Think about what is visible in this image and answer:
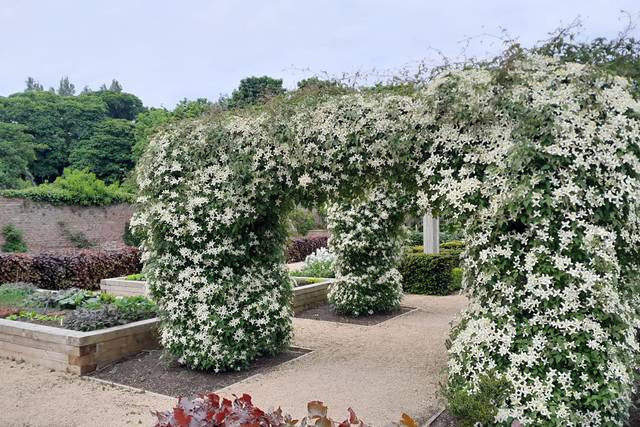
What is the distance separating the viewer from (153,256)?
17.6ft

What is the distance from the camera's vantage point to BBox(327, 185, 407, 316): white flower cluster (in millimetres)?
7828

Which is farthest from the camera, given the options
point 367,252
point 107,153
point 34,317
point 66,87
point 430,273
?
point 66,87

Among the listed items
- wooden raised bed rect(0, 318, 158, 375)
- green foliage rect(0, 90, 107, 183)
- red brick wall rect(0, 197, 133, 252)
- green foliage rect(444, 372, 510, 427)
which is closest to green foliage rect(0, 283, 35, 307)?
wooden raised bed rect(0, 318, 158, 375)

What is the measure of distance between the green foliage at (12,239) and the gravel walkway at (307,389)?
998 cm

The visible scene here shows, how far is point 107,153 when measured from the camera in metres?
30.7

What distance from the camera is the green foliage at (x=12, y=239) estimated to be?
1435cm

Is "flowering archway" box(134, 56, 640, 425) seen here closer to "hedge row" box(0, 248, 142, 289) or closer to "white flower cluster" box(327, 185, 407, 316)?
"white flower cluster" box(327, 185, 407, 316)

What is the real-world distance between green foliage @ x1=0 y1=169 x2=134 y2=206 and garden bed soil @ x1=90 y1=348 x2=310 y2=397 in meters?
11.6

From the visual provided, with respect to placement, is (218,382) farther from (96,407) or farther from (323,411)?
(323,411)

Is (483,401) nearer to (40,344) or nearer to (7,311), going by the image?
(40,344)

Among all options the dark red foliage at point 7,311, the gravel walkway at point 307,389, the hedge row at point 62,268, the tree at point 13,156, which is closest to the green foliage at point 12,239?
the hedge row at point 62,268

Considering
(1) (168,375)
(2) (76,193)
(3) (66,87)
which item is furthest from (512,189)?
(3) (66,87)

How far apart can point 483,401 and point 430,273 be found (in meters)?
7.19

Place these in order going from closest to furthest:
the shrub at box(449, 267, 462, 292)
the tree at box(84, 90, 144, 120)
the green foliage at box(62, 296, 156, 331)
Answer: the green foliage at box(62, 296, 156, 331) → the shrub at box(449, 267, 462, 292) → the tree at box(84, 90, 144, 120)
